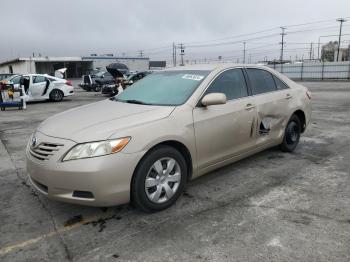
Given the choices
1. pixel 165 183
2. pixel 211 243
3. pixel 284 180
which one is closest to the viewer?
pixel 211 243

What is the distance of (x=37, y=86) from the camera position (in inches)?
657

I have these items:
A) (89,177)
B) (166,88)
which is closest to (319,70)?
(166,88)

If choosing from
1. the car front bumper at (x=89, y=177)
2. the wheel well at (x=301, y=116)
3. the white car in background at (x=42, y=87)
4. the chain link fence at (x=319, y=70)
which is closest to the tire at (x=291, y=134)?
the wheel well at (x=301, y=116)

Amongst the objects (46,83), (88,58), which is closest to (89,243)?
(46,83)

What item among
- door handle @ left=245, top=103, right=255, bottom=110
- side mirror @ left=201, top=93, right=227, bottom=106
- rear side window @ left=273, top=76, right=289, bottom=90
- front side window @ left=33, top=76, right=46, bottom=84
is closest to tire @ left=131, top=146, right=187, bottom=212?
side mirror @ left=201, top=93, right=227, bottom=106

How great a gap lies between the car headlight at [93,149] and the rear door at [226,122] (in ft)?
3.42

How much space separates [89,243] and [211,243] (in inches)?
42.9

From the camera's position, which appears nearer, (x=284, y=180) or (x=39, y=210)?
(x=39, y=210)

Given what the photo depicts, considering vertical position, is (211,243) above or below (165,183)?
below

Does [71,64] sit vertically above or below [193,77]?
above

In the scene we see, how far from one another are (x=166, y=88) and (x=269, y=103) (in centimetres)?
161

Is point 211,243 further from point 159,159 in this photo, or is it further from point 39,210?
point 39,210

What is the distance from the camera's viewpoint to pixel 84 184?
10.3 ft

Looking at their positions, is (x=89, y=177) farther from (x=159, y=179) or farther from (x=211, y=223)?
(x=211, y=223)
